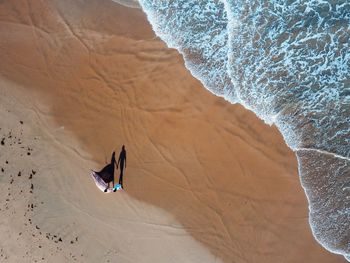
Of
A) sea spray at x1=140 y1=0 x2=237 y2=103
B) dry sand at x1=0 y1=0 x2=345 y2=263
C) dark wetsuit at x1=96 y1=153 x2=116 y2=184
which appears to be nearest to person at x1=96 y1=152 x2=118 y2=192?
dark wetsuit at x1=96 y1=153 x2=116 y2=184

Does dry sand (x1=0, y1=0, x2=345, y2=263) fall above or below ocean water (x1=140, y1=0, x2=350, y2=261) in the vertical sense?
below

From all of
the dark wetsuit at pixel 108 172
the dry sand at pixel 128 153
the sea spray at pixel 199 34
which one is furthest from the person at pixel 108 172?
the sea spray at pixel 199 34

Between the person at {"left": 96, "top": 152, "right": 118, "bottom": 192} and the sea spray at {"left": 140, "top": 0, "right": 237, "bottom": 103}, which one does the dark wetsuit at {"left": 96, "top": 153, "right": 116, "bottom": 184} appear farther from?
the sea spray at {"left": 140, "top": 0, "right": 237, "bottom": 103}

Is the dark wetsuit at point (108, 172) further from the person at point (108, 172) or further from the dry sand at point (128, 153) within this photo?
the dry sand at point (128, 153)

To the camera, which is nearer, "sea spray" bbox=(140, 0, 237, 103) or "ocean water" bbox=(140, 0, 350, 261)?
"ocean water" bbox=(140, 0, 350, 261)

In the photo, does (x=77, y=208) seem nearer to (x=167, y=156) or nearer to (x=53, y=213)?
(x=53, y=213)
